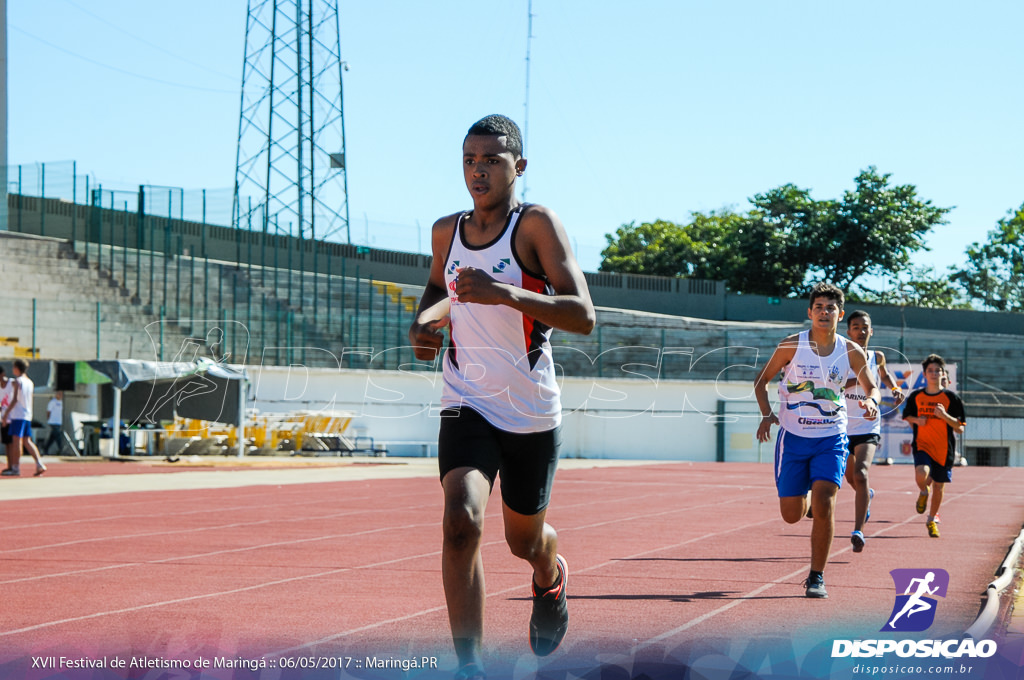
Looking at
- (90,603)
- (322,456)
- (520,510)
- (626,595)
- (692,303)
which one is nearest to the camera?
(520,510)

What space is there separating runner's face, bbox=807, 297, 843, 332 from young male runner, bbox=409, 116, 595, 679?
3742mm

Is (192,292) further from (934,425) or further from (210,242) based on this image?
(934,425)

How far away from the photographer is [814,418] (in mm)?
8078

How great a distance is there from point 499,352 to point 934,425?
28.6 feet

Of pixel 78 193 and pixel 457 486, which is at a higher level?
pixel 78 193

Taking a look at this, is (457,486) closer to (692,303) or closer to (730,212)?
(692,303)

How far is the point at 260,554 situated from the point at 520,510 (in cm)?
564

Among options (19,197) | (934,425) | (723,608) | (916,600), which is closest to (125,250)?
(19,197)

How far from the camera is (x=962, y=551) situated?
10.7 metres

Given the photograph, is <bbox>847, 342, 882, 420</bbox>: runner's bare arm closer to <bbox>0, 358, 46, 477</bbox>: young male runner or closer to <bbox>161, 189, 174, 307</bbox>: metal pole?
<bbox>0, 358, 46, 477</bbox>: young male runner

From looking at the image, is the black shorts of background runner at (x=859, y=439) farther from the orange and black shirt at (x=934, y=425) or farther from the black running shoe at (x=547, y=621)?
the black running shoe at (x=547, y=621)

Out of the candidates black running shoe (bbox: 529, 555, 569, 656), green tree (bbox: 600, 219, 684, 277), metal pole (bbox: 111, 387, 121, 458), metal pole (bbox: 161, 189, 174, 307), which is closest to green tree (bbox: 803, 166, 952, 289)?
green tree (bbox: 600, 219, 684, 277)

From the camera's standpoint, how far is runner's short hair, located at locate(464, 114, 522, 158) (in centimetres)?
493

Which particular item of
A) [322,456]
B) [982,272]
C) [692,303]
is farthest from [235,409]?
[982,272]
